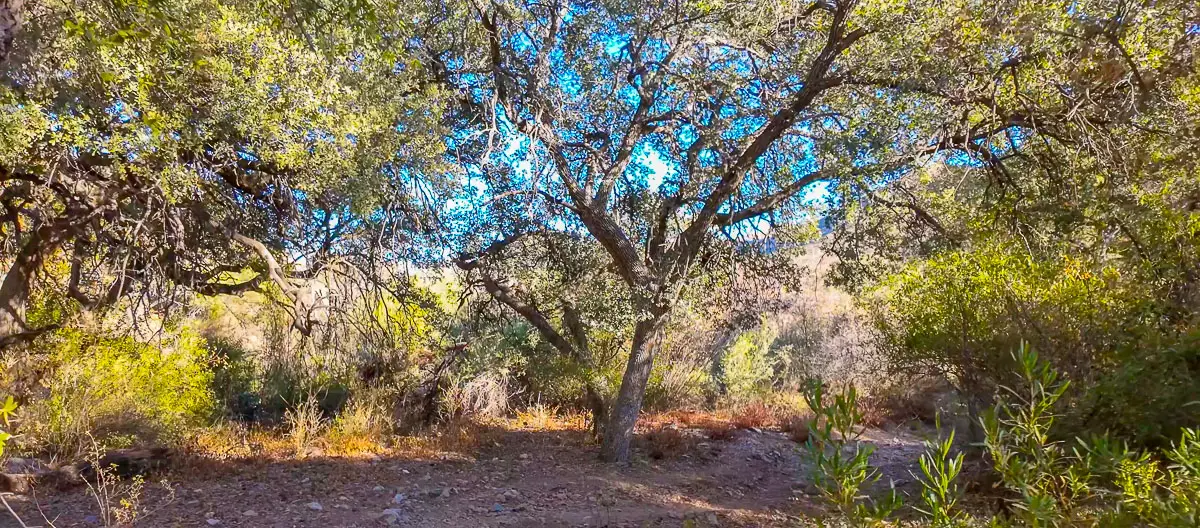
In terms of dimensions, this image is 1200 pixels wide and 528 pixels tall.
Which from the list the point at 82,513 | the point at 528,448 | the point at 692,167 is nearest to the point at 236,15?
the point at 82,513

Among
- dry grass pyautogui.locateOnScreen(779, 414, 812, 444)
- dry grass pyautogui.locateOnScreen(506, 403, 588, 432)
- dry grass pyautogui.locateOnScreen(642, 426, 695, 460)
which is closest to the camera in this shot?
dry grass pyautogui.locateOnScreen(642, 426, 695, 460)

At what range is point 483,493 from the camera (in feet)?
21.2

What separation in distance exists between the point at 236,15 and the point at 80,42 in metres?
1.01

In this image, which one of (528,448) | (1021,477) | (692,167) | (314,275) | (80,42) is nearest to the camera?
(1021,477)

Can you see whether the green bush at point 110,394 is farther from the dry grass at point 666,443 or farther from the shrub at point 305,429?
the dry grass at point 666,443

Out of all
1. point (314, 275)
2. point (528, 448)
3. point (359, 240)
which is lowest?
point (528, 448)

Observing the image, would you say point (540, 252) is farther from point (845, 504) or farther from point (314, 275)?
point (845, 504)

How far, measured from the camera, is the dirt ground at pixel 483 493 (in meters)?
5.31

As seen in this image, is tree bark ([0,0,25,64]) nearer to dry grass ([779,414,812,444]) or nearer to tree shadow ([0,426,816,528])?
tree shadow ([0,426,816,528])

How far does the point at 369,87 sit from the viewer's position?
539 centimetres

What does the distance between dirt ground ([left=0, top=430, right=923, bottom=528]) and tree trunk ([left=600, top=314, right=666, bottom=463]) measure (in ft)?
0.79

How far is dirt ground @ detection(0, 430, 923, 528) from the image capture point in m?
5.31

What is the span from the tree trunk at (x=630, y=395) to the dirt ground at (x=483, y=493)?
0.79 ft

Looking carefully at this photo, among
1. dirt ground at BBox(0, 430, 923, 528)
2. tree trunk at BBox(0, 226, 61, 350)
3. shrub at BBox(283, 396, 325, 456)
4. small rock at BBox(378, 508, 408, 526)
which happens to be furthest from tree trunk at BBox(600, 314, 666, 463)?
tree trunk at BBox(0, 226, 61, 350)
